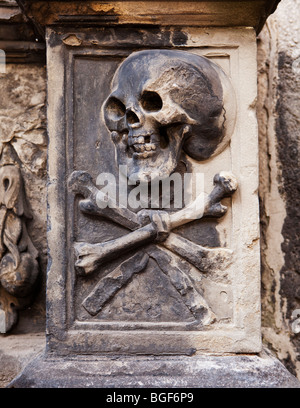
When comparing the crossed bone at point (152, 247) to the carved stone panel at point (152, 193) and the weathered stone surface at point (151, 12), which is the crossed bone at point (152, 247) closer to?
the carved stone panel at point (152, 193)

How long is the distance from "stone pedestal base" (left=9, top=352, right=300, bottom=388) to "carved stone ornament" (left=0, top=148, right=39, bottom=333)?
355 millimetres

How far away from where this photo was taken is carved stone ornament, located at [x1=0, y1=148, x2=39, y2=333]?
187cm

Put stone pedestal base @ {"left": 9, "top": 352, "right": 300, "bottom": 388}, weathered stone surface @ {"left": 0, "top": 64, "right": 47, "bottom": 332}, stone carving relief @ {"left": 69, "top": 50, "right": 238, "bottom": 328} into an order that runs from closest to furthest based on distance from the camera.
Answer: stone pedestal base @ {"left": 9, "top": 352, "right": 300, "bottom": 388}
stone carving relief @ {"left": 69, "top": 50, "right": 238, "bottom": 328}
weathered stone surface @ {"left": 0, "top": 64, "right": 47, "bottom": 332}

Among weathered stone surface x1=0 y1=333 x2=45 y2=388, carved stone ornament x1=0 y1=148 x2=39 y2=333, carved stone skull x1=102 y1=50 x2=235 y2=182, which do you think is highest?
carved stone skull x1=102 y1=50 x2=235 y2=182

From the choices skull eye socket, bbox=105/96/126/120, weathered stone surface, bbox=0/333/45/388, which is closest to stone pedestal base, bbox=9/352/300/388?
weathered stone surface, bbox=0/333/45/388

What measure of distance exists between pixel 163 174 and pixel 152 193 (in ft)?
0.27

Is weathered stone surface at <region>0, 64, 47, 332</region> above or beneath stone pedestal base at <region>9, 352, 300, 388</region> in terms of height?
above

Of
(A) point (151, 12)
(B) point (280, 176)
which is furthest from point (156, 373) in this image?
(A) point (151, 12)

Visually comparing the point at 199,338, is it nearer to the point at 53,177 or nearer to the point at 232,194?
the point at 232,194

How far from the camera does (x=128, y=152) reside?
169 centimetres

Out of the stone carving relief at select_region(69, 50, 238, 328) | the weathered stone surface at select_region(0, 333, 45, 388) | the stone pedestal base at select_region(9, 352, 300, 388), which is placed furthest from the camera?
the weathered stone surface at select_region(0, 333, 45, 388)

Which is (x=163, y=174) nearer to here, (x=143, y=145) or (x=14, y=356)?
(x=143, y=145)

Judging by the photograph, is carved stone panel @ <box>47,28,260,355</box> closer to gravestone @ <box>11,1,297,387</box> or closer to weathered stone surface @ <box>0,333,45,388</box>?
gravestone @ <box>11,1,297,387</box>

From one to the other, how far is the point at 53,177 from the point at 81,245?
24cm
